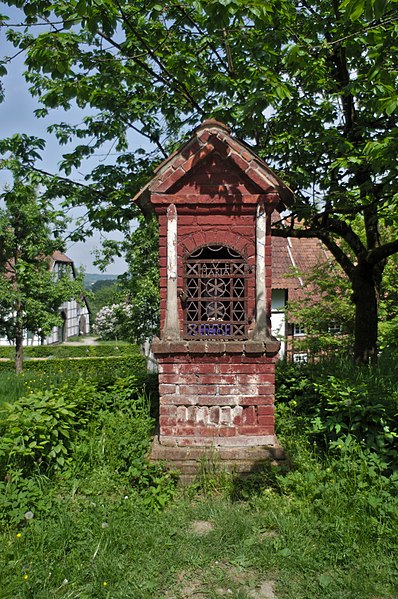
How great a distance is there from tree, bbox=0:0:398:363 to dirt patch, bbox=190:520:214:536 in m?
4.02

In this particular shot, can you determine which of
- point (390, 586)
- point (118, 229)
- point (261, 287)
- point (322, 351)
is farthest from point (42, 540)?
point (322, 351)

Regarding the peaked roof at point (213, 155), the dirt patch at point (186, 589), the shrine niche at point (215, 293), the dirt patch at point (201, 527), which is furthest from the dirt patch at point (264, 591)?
the peaked roof at point (213, 155)

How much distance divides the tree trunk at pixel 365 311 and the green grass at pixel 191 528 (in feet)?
12.4

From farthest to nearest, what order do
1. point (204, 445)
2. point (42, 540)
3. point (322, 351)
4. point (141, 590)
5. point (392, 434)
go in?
point (322, 351) < point (204, 445) < point (392, 434) < point (42, 540) < point (141, 590)

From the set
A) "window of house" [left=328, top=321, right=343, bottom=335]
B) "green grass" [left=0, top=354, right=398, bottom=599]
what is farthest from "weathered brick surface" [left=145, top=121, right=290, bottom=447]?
"window of house" [left=328, top=321, right=343, bottom=335]

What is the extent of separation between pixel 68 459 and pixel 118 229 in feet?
12.8

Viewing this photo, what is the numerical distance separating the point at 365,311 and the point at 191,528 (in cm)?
611

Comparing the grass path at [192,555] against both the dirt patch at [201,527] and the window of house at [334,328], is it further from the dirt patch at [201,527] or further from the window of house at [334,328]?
the window of house at [334,328]

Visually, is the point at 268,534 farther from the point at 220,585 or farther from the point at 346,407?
the point at 346,407

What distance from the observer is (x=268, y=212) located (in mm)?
5211

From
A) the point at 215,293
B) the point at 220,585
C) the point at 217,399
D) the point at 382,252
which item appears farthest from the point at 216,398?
the point at 382,252

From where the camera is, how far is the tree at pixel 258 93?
16.5ft

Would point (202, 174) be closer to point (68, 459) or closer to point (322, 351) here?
point (68, 459)

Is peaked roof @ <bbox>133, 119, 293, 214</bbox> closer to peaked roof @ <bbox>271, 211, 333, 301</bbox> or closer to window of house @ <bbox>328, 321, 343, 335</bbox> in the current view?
window of house @ <bbox>328, 321, 343, 335</bbox>
